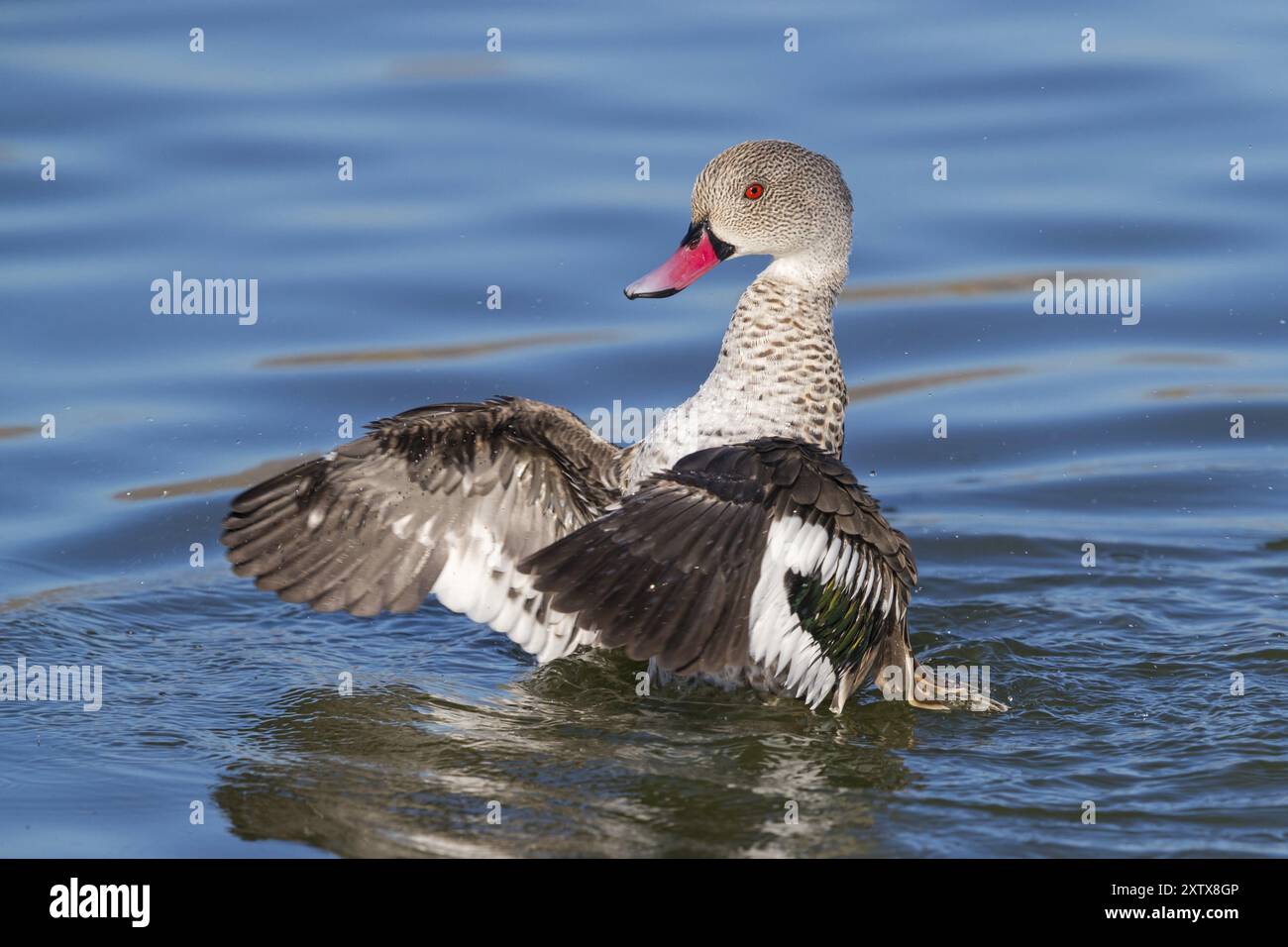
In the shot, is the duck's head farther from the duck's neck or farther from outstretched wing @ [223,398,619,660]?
outstretched wing @ [223,398,619,660]

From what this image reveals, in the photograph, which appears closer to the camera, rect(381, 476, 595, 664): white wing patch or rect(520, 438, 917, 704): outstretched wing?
rect(520, 438, 917, 704): outstretched wing

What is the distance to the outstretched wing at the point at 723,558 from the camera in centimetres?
575

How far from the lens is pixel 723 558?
5.86 m

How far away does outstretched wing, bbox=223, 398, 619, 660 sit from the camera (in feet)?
22.7

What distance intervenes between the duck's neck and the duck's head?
20 cm

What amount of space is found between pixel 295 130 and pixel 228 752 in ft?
20.7

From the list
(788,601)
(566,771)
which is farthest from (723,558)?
(566,771)

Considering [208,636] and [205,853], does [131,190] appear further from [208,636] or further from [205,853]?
[205,853]

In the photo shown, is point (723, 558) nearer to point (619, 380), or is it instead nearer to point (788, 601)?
point (788, 601)

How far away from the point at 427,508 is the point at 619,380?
3.24 m
